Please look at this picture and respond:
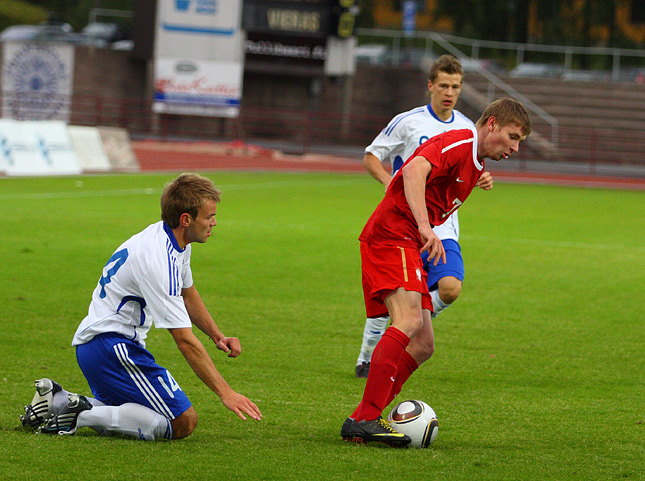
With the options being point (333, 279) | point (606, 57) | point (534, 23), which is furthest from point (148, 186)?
point (534, 23)

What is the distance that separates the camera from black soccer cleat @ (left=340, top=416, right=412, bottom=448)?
4629mm

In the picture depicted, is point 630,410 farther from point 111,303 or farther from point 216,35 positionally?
point 216,35

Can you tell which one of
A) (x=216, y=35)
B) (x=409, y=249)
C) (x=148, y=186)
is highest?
(x=216, y=35)

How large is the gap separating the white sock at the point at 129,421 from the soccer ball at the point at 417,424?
119cm

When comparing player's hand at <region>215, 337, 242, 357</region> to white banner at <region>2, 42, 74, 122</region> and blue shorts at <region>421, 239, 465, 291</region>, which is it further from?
white banner at <region>2, 42, 74, 122</region>

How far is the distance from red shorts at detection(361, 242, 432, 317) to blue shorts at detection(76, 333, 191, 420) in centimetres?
116

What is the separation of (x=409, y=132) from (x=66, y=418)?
3404mm

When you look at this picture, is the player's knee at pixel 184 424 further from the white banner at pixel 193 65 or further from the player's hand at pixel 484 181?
the white banner at pixel 193 65

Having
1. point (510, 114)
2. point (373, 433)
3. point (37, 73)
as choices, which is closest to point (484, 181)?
point (510, 114)

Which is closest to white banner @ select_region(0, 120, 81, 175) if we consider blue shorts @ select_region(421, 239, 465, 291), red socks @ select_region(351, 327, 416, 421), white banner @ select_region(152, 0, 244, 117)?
white banner @ select_region(152, 0, 244, 117)

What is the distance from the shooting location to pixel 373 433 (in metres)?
4.62

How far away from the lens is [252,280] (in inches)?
373

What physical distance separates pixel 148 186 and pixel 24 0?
4444cm

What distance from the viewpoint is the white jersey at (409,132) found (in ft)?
22.2
